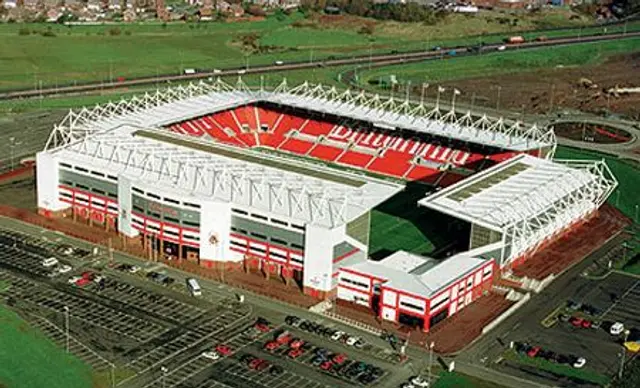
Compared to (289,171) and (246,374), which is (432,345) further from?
(289,171)

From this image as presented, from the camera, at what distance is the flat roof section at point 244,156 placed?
86.1 metres

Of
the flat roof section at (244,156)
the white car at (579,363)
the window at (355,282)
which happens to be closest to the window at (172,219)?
the flat roof section at (244,156)

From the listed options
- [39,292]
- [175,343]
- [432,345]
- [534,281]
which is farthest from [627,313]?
[39,292]

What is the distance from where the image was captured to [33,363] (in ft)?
210

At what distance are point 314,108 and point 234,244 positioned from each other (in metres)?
44.7

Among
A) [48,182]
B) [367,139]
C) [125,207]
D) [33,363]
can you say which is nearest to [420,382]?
[33,363]

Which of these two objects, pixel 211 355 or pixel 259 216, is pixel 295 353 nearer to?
pixel 211 355

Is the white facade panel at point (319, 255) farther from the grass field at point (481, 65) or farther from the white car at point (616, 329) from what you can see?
the grass field at point (481, 65)

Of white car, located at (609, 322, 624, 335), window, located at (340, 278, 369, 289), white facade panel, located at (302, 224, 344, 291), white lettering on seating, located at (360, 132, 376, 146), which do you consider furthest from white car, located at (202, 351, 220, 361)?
white lettering on seating, located at (360, 132, 376, 146)

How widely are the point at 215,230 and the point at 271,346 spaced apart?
1705cm

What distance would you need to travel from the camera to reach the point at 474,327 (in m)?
72.6

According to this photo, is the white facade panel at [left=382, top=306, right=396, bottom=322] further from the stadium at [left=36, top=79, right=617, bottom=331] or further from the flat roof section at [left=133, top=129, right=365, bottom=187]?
the flat roof section at [left=133, top=129, right=365, bottom=187]

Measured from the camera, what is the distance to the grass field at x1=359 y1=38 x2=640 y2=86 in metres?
173

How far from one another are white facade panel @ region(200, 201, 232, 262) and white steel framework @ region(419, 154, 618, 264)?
707 inches
